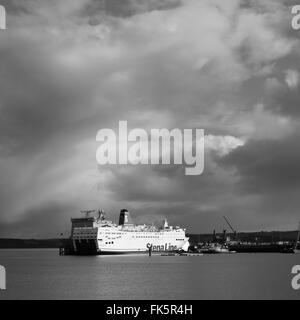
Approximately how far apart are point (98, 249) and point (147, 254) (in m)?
20.3

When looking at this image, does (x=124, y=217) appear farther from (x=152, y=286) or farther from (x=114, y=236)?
(x=152, y=286)

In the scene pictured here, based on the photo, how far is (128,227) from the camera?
452 ft

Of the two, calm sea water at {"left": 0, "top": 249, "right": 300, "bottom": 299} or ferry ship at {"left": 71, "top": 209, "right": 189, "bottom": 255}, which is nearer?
calm sea water at {"left": 0, "top": 249, "right": 300, "bottom": 299}

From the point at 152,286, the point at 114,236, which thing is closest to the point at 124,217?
the point at 114,236

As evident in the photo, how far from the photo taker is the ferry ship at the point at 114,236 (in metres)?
130

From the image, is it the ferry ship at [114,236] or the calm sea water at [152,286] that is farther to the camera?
the ferry ship at [114,236]

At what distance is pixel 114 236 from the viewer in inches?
5212

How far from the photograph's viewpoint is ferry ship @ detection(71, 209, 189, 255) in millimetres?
130125

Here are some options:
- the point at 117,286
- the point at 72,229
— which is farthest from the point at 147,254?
the point at 117,286

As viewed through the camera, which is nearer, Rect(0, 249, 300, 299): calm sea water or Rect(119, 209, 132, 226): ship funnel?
Rect(0, 249, 300, 299): calm sea water
